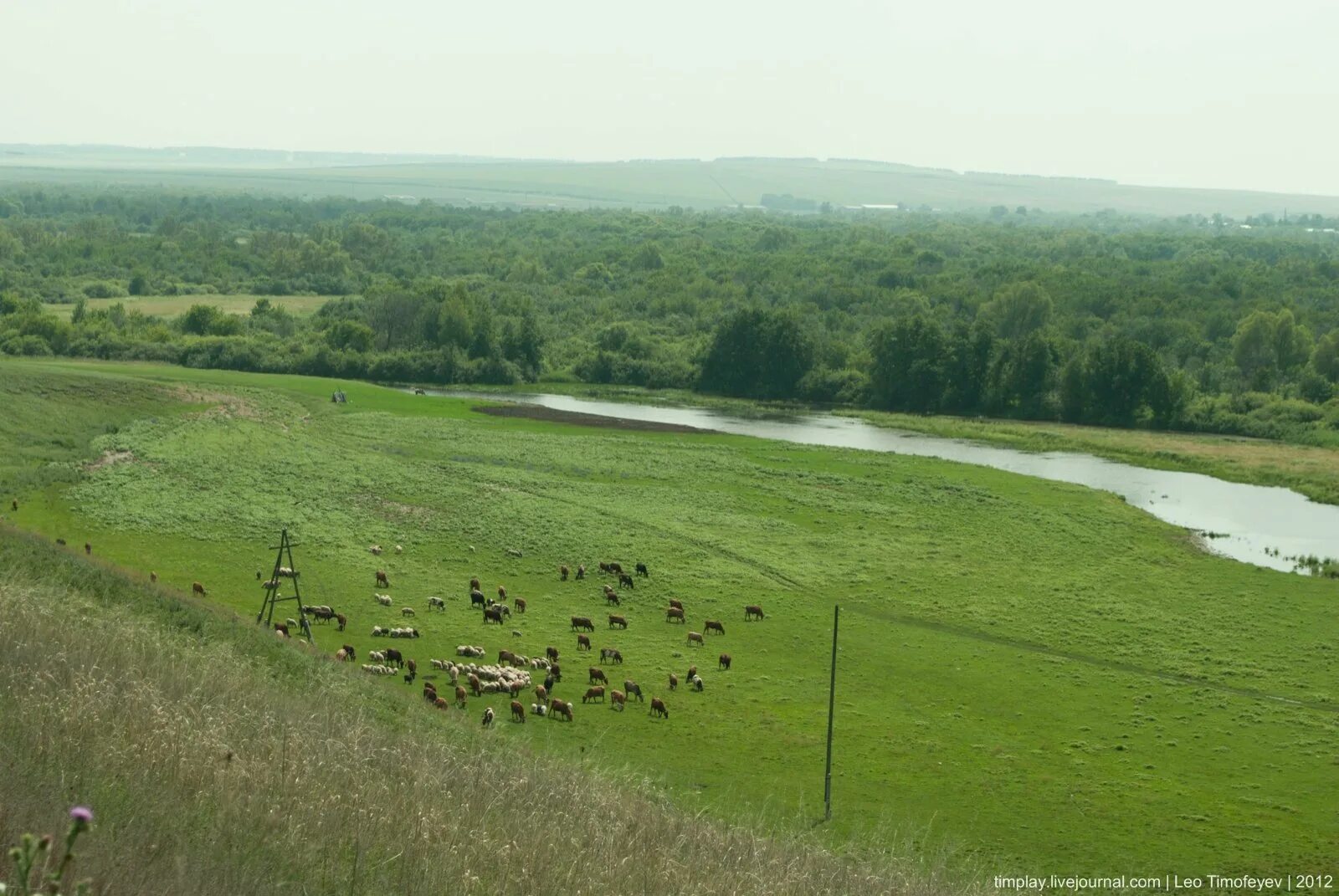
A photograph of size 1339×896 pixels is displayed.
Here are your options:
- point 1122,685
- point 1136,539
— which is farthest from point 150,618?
point 1136,539

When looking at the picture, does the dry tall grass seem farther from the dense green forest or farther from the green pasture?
the green pasture

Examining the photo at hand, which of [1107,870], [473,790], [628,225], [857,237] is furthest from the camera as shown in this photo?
[628,225]

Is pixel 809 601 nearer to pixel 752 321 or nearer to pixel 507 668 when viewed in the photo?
pixel 507 668

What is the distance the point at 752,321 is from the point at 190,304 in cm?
5037

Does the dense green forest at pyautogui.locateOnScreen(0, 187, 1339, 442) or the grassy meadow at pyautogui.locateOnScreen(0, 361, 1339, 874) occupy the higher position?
the dense green forest at pyautogui.locateOnScreen(0, 187, 1339, 442)

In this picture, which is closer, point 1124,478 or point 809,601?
point 809,601

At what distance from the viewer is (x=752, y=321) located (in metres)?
84.1

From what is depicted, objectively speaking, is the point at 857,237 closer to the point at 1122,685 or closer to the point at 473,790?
the point at 1122,685

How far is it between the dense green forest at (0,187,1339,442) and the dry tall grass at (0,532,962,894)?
61907 millimetres

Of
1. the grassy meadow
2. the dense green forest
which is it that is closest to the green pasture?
the dense green forest

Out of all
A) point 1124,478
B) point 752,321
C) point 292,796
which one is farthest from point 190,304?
point 292,796

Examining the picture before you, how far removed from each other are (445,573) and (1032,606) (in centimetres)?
1577

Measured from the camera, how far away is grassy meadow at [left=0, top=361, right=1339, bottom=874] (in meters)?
22.7

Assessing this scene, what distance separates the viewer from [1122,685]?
29.6 m
